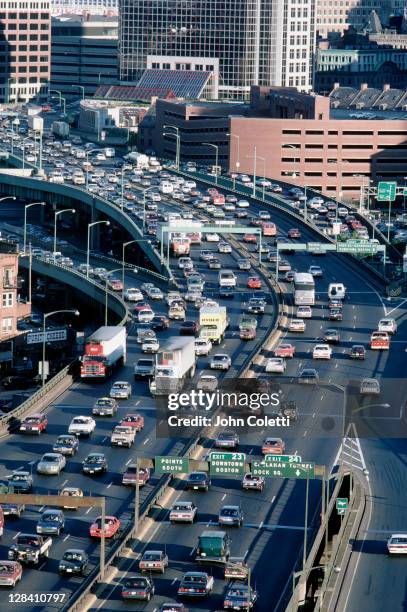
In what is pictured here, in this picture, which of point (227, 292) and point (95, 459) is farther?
point (227, 292)

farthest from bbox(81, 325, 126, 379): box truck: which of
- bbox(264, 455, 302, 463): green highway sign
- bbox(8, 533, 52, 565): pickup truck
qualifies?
bbox(8, 533, 52, 565): pickup truck

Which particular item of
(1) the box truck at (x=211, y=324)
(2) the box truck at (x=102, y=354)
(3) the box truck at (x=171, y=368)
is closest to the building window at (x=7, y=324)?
(1) the box truck at (x=211, y=324)

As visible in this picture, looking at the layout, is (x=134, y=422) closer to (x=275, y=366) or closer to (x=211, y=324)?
(x=275, y=366)

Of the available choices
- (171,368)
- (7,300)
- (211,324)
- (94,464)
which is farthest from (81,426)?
(7,300)

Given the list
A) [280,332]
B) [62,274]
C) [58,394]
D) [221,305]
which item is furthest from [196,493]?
[62,274]

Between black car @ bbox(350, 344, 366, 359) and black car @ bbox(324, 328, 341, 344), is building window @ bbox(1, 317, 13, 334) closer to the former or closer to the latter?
black car @ bbox(324, 328, 341, 344)

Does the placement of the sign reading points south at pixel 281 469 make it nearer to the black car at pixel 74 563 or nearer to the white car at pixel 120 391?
the black car at pixel 74 563
